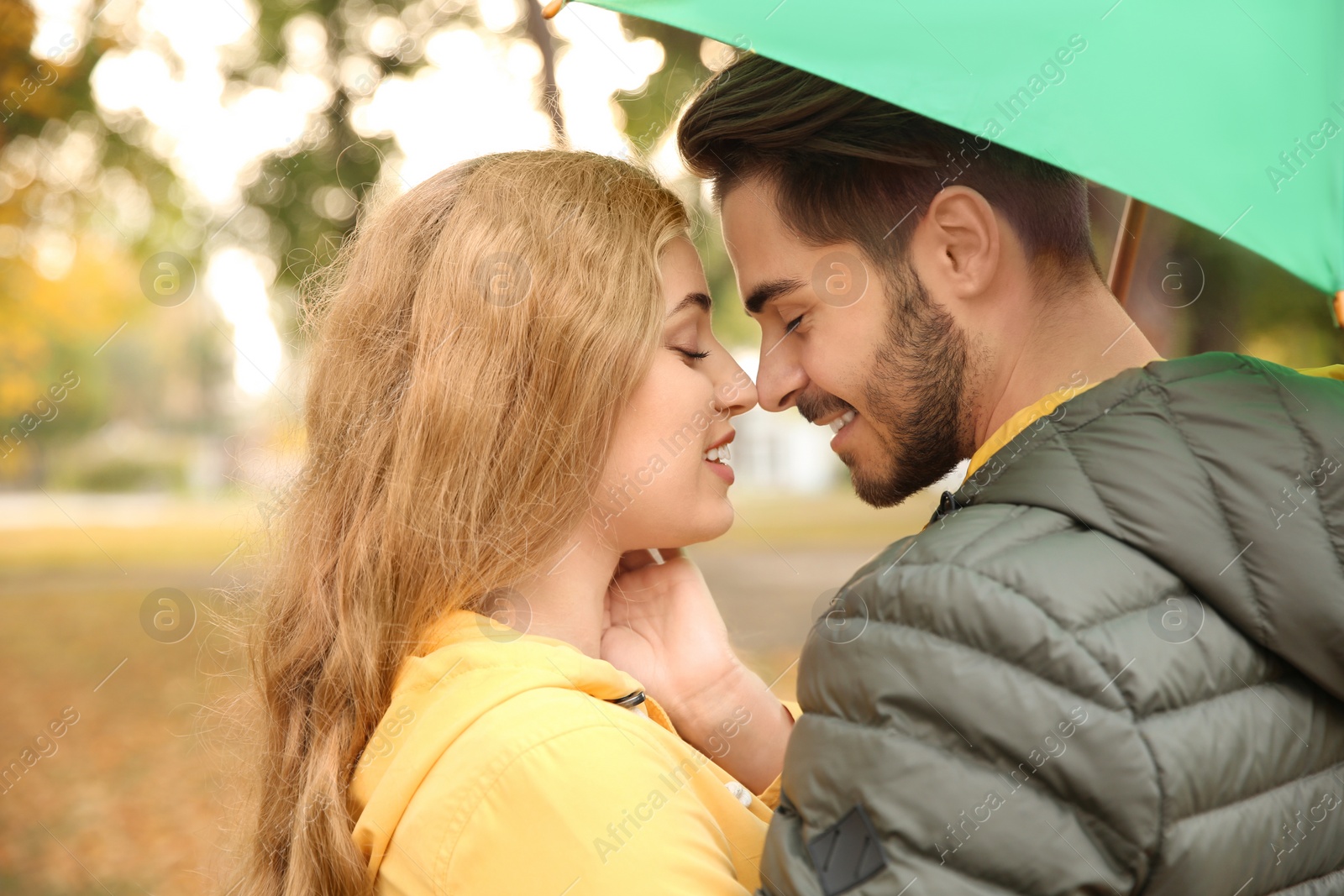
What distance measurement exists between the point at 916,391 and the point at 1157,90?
97cm

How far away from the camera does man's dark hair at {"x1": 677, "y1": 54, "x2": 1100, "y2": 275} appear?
2270 millimetres

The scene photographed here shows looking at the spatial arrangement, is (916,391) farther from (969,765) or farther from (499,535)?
(969,765)

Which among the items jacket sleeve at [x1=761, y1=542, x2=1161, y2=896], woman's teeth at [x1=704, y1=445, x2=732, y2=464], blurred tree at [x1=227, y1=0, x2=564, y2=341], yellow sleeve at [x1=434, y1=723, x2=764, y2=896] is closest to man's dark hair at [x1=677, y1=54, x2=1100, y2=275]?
woman's teeth at [x1=704, y1=445, x2=732, y2=464]

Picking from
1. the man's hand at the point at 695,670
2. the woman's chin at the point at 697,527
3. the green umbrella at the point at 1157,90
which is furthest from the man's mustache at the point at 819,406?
the green umbrella at the point at 1157,90

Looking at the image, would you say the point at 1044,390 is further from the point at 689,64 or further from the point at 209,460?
the point at 209,460

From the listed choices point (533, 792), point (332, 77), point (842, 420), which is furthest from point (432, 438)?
point (332, 77)

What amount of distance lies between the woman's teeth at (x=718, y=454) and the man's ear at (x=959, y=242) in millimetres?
596

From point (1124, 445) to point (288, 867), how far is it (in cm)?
163

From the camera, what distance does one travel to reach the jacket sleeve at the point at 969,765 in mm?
1290

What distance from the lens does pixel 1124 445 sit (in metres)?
1.50

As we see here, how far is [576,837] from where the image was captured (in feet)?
5.19

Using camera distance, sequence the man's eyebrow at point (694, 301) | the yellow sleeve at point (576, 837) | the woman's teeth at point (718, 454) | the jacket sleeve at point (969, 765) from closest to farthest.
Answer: the jacket sleeve at point (969, 765) → the yellow sleeve at point (576, 837) → the man's eyebrow at point (694, 301) → the woman's teeth at point (718, 454)

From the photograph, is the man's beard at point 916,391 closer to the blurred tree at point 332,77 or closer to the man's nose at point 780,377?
the man's nose at point 780,377

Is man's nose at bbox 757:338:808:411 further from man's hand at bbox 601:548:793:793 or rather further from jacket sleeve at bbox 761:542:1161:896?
jacket sleeve at bbox 761:542:1161:896
